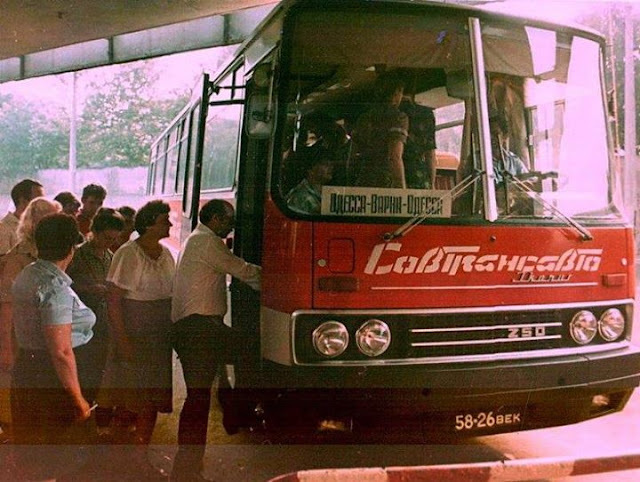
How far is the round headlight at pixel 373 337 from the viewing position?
13.4ft

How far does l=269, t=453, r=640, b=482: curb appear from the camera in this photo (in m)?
3.11

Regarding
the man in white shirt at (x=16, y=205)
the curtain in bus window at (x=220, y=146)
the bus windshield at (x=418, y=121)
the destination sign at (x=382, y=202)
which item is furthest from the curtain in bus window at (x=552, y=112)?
the man in white shirt at (x=16, y=205)

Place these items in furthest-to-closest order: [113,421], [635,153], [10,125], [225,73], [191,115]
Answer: [10,125] < [635,153] < [191,115] < [225,73] < [113,421]

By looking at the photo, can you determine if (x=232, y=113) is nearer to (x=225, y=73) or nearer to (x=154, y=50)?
(x=225, y=73)

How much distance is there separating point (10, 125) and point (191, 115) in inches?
581

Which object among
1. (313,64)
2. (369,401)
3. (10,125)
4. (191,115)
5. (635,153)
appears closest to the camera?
(369,401)

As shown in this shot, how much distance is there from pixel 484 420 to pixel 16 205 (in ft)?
13.1

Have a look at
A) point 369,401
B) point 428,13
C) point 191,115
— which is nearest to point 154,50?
point 191,115

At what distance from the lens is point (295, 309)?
4.03 metres

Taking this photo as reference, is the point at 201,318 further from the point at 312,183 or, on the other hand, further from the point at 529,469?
the point at 529,469

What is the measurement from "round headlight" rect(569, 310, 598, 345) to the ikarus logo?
0.87ft

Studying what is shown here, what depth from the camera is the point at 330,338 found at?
4043 millimetres

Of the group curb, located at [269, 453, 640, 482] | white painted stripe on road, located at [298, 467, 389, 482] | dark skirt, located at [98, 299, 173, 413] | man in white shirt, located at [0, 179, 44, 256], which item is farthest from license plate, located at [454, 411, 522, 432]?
man in white shirt, located at [0, 179, 44, 256]

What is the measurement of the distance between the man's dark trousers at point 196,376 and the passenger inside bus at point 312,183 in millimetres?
1031
